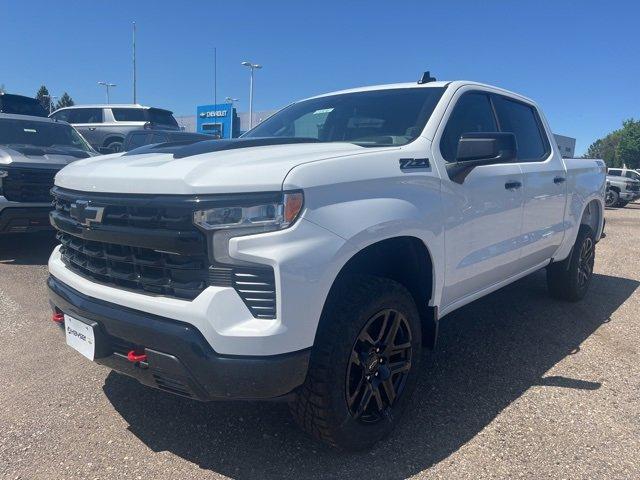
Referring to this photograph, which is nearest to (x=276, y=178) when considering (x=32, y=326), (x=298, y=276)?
(x=298, y=276)

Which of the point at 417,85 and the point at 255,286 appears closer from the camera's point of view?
the point at 255,286

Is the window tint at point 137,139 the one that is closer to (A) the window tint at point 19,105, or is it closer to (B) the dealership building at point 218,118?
(A) the window tint at point 19,105

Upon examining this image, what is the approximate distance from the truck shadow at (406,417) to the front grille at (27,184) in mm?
3567

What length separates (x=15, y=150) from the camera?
6301 mm

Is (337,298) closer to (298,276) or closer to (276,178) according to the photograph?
(298,276)

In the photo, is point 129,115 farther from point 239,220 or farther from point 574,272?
point 239,220

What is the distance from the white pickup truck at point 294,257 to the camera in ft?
6.82

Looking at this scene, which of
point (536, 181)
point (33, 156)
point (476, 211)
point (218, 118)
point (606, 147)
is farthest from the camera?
point (606, 147)

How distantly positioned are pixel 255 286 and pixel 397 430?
130cm

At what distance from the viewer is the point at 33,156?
247 inches

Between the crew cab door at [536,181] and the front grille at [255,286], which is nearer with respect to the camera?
the front grille at [255,286]

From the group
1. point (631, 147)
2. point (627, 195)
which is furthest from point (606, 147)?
point (627, 195)

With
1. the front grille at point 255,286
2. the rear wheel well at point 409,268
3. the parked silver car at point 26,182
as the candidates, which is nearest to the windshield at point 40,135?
the parked silver car at point 26,182

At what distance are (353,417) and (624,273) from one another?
602 cm
